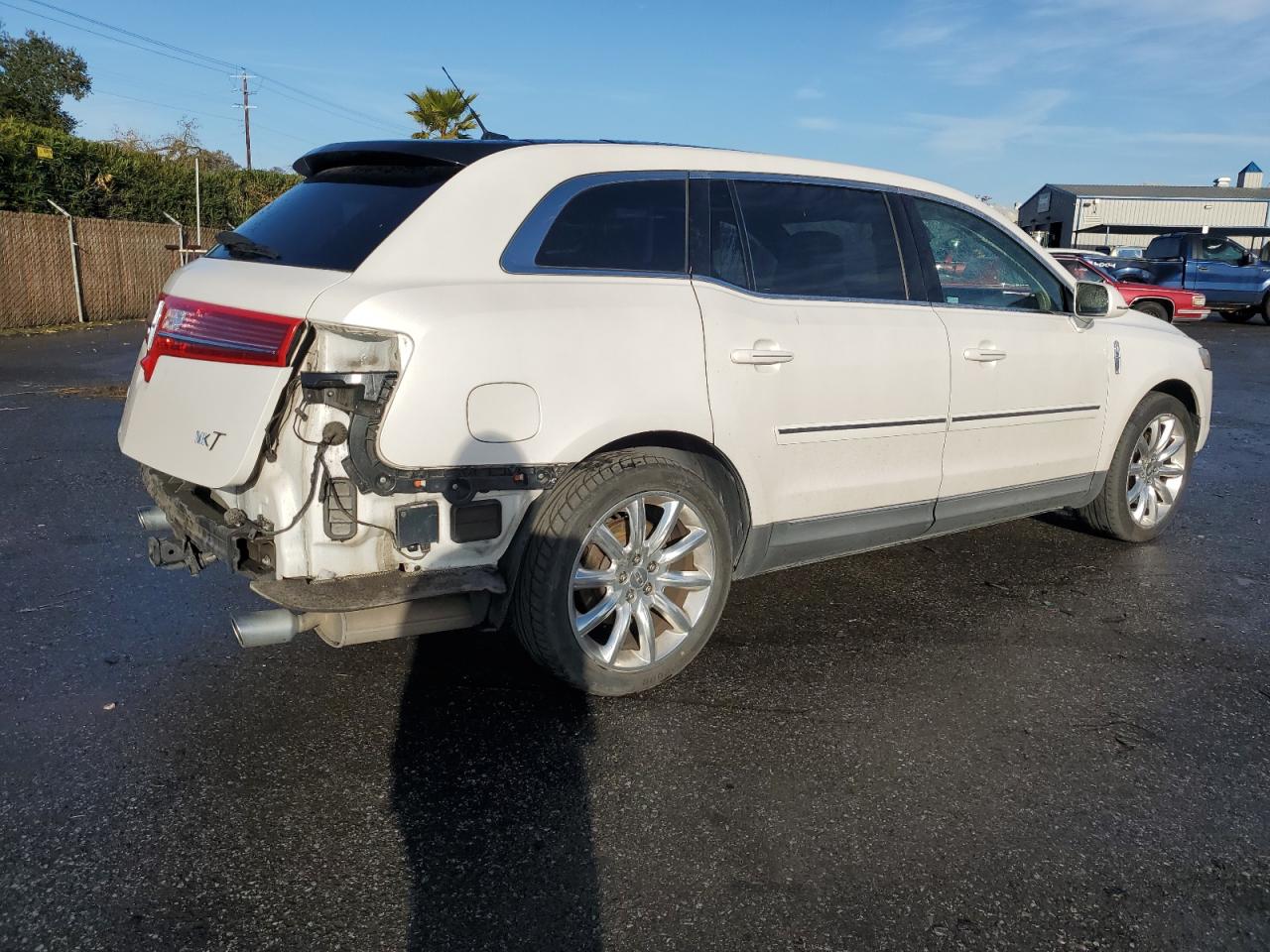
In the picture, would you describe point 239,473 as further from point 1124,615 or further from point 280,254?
point 1124,615

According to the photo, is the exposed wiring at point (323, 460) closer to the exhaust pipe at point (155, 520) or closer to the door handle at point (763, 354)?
the exhaust pipe at point (155, 520)

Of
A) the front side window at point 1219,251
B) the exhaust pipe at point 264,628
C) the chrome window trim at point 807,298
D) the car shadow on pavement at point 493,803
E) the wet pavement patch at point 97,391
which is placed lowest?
the car shadow on pavement at point 493,803

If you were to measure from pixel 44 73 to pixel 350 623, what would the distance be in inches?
2073

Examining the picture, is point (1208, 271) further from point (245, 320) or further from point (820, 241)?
point (245, 320)

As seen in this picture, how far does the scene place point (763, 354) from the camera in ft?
12.2

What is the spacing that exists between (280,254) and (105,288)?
17532 mm

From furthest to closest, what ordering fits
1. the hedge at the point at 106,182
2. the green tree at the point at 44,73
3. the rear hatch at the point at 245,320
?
the green tree at the point at 44,73, the hedge at the point at 106,182, the rear hatch at the point at 245,320

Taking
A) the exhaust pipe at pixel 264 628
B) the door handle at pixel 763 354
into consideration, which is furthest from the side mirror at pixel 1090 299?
the exhaust pipe at pixel 264 628

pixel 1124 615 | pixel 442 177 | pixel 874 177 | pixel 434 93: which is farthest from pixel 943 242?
pixel 434 93

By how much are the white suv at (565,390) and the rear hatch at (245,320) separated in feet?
0.04

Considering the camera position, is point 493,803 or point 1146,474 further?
point 1146,474

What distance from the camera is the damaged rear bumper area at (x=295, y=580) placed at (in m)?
3.01

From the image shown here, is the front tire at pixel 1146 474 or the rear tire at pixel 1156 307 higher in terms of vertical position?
the rear tire at pixel 1156 307

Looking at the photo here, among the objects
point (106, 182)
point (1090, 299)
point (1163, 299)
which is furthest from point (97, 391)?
point (1163, 299)
